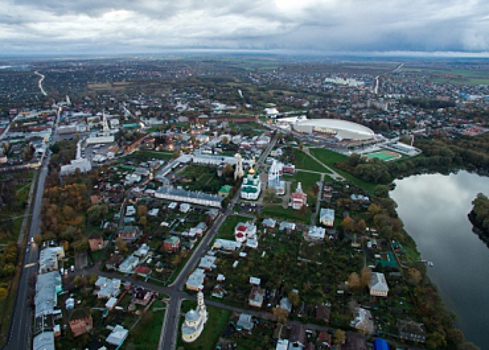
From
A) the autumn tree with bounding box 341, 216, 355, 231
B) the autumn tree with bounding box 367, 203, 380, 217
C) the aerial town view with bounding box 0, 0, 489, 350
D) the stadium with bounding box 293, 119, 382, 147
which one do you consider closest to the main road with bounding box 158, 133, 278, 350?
the aerial town view with bounding box 0, 0, 489, 350

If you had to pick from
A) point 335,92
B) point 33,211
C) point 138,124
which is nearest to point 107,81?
point 138,124

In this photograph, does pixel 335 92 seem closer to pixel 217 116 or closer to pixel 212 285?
pixel 217 116

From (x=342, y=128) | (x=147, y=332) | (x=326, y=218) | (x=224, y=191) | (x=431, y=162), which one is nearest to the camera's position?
(x=147, y=332)

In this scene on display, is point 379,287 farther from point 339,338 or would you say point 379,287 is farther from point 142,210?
point 142,210

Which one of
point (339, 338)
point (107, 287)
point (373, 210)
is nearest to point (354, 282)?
point (339, 338)

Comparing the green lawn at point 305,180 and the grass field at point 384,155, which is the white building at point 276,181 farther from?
the grass field at point 384,155

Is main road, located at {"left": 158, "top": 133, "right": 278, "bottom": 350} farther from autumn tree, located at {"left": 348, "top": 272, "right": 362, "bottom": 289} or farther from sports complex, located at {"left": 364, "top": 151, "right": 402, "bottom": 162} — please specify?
sports complex, located at {"left": 364, "top": 151, "right": 402, "bottom": 162}
